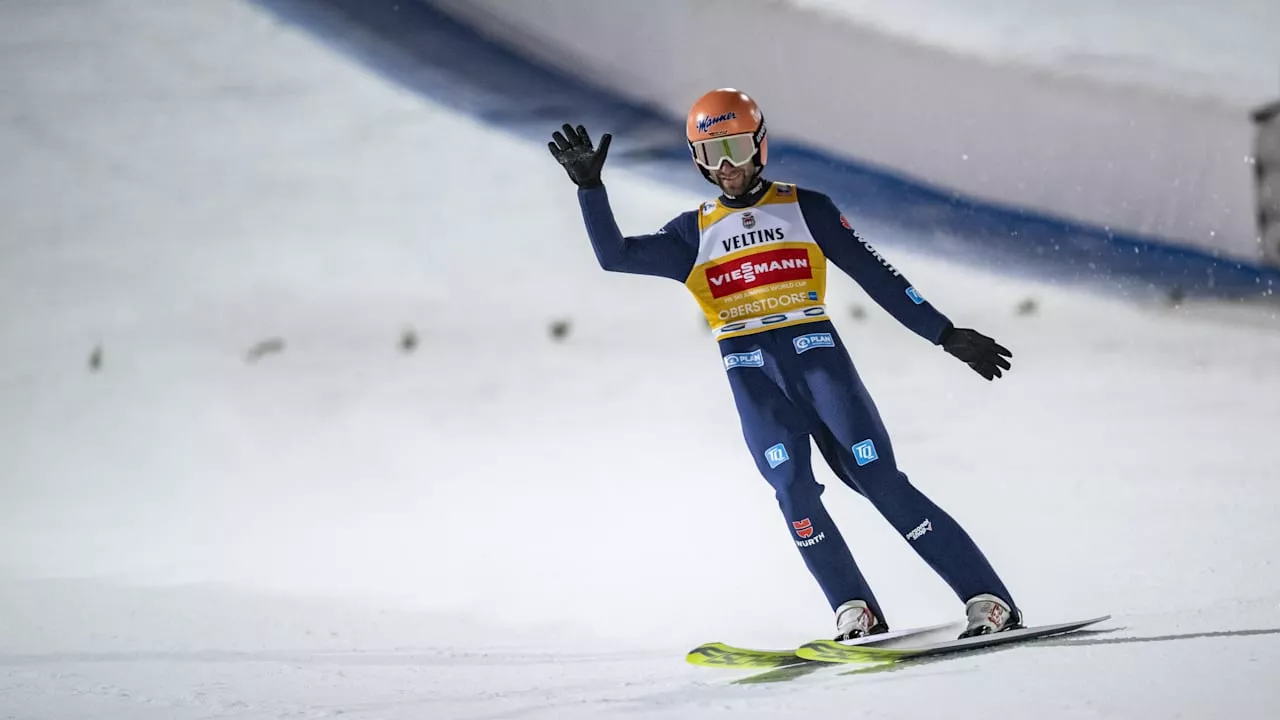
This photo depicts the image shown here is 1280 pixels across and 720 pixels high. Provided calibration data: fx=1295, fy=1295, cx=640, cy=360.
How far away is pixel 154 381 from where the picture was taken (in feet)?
23.3

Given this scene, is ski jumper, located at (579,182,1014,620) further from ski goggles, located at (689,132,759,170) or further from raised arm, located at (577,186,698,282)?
ski goggles, located at (689,132,759,170)

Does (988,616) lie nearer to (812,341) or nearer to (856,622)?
(856,622)

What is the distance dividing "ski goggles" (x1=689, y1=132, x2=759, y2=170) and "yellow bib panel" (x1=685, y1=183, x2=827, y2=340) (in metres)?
0.13

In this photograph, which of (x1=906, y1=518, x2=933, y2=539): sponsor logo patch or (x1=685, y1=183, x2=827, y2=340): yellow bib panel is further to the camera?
(x1=685, y1=183, x2=827, y2=340): yellow bib panel

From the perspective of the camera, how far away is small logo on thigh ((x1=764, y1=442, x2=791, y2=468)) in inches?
133

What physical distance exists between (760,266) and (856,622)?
97cm

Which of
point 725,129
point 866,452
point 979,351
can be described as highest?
point 725,129

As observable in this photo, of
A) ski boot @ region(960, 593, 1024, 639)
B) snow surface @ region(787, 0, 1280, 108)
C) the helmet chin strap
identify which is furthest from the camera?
snow surface @ region(787, 0, 1280, 108)

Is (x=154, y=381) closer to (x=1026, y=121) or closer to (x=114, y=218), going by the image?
(x=114, y=218)

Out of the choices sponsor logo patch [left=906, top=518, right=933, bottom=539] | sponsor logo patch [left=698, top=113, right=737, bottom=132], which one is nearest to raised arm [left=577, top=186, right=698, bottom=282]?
sponsor logo patch [left=698, top=113, right=737, bottom=132]

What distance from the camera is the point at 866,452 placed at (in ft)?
11.0

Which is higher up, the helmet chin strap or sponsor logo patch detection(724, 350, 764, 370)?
the helmet chin strap

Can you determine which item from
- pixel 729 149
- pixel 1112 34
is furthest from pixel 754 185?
pixel 1112 34

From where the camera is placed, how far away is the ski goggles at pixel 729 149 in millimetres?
3459
